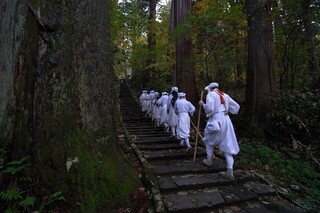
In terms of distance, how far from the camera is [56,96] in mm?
3148

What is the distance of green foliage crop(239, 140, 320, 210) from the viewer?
4.65 metres

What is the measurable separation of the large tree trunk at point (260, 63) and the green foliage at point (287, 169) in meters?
0.94

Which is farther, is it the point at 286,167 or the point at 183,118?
the point at 183,118

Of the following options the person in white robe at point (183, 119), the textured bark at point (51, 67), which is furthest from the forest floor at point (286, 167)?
the textured bark at point (51, 67)

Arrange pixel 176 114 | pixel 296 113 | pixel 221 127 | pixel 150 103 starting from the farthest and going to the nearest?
pixel 150 103 → pixel 176 114 → pixel 296 113 → pixel 221 127

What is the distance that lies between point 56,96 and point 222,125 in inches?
140

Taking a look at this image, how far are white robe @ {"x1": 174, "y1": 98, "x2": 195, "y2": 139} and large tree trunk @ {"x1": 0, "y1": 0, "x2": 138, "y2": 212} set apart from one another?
3551 millimetres

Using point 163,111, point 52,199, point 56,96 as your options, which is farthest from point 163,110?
point 52,199

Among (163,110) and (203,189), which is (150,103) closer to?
(163,110)

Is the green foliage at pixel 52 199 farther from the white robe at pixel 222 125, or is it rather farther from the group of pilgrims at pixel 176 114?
the group of pilgrims at pixel 176 114

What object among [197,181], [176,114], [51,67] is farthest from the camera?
[176,114]

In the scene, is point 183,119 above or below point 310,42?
below

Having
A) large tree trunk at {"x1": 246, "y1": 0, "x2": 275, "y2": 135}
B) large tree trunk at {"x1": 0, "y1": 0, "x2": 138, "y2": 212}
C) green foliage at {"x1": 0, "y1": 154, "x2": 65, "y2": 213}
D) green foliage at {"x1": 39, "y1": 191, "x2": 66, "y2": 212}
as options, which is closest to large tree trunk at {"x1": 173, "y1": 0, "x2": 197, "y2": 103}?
large tree trunk at {"x1": 246, "y1": 0, "x2": 275, "y2": 135}

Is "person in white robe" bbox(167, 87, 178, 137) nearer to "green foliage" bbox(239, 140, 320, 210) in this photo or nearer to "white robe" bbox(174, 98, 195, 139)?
"white robe" bbox(174, 98, 195, 139)
